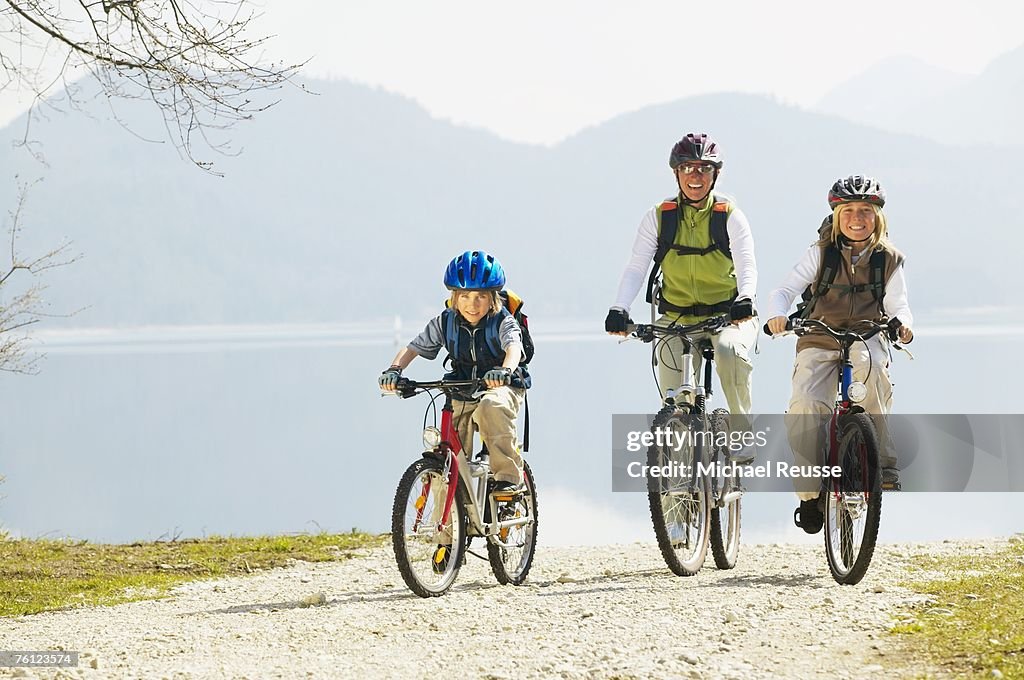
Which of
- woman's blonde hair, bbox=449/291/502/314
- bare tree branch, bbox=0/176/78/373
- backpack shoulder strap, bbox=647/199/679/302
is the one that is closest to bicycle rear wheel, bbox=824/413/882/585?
backpack shoulder strap, bbox=647/199/679/302

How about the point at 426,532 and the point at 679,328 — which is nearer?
the point at 426,532

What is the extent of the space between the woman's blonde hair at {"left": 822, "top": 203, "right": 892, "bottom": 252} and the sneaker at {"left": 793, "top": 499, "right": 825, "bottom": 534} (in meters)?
1.58

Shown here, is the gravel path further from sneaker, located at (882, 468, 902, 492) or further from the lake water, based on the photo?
the lake water

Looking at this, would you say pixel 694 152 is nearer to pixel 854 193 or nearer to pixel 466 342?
pixel 854 193

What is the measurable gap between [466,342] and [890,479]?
258cm

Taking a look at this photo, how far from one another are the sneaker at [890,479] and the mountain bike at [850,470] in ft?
0.46

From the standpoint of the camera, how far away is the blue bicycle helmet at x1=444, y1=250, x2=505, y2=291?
304 inches

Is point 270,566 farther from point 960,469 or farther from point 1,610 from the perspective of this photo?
point 960,469

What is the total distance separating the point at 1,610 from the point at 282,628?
279 cm

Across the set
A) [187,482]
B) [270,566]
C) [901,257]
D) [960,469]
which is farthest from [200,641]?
[187,482]

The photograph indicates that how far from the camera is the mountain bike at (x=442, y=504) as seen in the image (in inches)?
290

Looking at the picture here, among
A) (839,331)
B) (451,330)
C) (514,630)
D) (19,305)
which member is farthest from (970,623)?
(19,305)

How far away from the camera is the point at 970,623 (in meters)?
6.37

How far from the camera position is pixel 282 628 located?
6957mm
